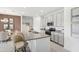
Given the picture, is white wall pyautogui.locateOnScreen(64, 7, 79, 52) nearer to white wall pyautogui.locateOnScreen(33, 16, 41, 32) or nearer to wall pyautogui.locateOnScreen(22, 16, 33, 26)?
white wall pyautogui.locateOnScreen(33, 16, 41, 32)

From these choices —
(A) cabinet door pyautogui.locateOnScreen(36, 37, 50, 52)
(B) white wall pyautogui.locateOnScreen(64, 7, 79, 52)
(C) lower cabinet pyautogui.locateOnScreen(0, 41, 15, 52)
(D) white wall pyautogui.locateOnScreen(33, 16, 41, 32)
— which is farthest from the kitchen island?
(D) white wall pyautogui.locateOnScreen(33, 16, 41, 32)

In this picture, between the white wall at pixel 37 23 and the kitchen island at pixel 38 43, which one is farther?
the white wall at pixel 37 23

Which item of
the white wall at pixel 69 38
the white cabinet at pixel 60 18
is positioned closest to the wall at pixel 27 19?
the white cabinet at pixel 60 18

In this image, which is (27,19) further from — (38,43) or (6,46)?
(6,46)

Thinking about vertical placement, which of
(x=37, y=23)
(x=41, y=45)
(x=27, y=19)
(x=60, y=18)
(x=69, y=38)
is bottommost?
(x=41, y=45)

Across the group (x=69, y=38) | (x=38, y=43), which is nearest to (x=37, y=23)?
(x=69, y=38)

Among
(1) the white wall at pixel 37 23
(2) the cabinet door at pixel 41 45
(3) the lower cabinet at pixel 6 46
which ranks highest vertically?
(1) the white wall at pixel 37 23

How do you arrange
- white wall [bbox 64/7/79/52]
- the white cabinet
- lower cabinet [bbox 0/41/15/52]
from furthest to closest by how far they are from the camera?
the white cabinet, white wall [bbox 64/7/79/52], lower cabinet [bbox 0/41/15/52]

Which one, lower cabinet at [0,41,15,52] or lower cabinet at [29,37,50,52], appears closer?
lower cabinet at [0,41,15,52]

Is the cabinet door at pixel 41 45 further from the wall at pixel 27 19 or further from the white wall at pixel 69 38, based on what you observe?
the wall at pixel 27 19
